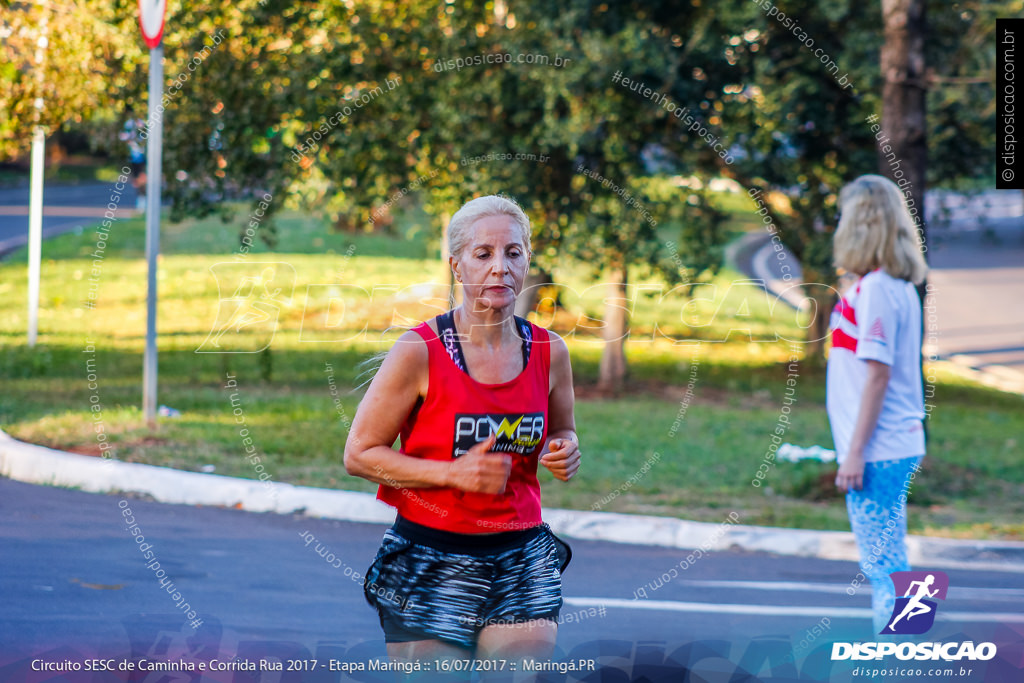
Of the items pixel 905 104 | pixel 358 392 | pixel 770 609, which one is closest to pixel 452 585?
pixel 770 609

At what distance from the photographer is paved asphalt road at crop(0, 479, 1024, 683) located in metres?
4.59

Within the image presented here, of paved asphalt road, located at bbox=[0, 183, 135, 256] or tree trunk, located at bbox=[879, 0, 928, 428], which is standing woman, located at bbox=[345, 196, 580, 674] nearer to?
tree trunk, located at bbox=[879, 0, 928, 428]

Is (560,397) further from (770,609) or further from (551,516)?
(551,516)

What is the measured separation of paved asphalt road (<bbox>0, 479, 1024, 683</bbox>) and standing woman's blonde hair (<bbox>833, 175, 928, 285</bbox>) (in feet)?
5.29

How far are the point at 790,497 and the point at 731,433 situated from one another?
7.82 feet

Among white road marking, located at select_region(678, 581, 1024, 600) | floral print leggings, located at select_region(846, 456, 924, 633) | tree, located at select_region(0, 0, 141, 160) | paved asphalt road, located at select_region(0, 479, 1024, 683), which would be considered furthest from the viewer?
tree, located at select_region(0, 0, 141, 160)

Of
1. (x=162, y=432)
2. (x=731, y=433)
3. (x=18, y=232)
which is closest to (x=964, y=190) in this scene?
(x=731, y=433)

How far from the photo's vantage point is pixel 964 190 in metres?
12.3

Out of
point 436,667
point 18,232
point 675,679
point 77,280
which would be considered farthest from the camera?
point 18,232

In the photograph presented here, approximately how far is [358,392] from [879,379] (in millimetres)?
8511

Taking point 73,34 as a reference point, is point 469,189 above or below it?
below

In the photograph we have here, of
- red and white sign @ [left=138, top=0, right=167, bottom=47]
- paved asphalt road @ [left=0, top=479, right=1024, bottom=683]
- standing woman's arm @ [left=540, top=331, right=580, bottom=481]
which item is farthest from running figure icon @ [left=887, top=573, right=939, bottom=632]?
red and white sign @ [left=138, top=0, right=167, bottom=47]

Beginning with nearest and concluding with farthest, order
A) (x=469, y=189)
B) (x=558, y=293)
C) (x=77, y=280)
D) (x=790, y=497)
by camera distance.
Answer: (x=790, y=497) < (x=469, y=189) < (x=558, y=293) < (x=77, y=280)

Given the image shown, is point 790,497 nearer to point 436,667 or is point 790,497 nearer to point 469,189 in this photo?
point 469,189
